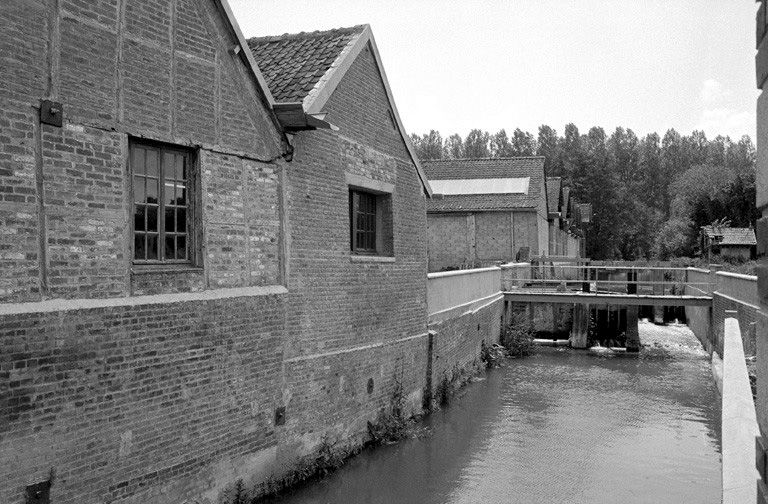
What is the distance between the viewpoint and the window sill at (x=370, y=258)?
36.7 feet

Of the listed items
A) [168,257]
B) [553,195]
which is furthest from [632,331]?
[553,195]

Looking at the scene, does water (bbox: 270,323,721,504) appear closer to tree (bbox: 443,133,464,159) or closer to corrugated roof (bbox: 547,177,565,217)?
corrugated roof (bbox: 547,177,565,217)

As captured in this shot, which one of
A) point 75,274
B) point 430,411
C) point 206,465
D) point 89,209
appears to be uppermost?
point 89,209

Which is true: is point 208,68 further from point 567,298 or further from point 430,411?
point 567,298

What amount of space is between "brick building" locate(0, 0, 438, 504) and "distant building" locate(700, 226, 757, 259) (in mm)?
37179

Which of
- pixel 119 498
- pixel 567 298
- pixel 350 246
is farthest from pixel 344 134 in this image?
pixel 567 298

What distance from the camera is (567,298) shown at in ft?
78.0

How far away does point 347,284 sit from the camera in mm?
10852

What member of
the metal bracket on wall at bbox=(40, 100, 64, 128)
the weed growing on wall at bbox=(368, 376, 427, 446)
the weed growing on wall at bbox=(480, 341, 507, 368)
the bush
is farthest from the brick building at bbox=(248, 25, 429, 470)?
the bush

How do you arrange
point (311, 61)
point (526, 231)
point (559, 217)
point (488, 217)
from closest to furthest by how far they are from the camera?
point (311, 61) < point (526, 231) < point (488, 217) < point (559, 217)

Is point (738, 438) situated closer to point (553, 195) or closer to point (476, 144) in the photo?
point (553, 195)

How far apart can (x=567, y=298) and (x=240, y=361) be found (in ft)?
57.0

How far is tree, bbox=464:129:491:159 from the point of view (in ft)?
417

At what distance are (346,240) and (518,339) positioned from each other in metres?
13.4
